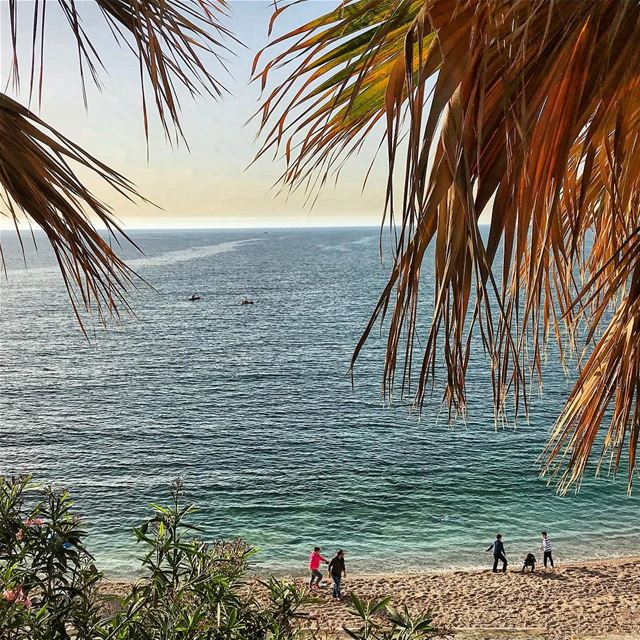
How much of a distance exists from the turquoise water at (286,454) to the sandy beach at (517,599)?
5.05 feet

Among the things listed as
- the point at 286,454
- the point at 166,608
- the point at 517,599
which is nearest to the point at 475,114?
the point at 166,608

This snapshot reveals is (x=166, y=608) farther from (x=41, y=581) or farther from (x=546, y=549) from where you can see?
(x=546, y=549)

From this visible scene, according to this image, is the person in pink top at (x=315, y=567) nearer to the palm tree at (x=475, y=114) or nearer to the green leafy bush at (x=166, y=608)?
the green leafy bush at (x=166, y=608)

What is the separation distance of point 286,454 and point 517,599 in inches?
546

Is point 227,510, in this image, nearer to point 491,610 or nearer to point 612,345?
point 491,610

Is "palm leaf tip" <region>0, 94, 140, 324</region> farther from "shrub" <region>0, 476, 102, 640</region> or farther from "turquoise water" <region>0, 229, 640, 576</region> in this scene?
"turquoise water" <region>0, 229, 640, 576</region>

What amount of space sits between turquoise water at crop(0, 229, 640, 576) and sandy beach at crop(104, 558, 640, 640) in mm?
1538

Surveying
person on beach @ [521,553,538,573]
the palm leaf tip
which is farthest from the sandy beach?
the palm leaf tip

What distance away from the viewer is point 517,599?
1741 centimetres

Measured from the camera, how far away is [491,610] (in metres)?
16.7

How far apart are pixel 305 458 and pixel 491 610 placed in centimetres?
1328

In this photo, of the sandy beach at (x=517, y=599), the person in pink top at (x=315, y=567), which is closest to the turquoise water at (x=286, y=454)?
the sandy beach at (x=517, y=599)

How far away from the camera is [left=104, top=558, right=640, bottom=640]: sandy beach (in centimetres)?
1545

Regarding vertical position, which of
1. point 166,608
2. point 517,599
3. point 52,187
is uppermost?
point 52,187
